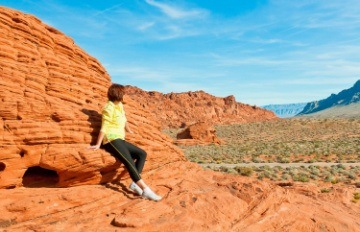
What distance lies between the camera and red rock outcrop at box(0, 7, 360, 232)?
7609 millimetres

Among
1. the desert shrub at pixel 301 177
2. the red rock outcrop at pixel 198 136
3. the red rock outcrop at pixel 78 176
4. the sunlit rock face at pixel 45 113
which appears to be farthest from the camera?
the red rock outcrop at pixel 198 136

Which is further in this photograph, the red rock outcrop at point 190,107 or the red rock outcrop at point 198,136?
the red rock outcrop at point 190,107

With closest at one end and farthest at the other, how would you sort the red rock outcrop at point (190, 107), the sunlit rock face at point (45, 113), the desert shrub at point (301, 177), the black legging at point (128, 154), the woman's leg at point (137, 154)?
Result: the sunlit rock face at point (45, 113) < the black legging at point (128, 154) < the woman's leg at point (137, 154) < the desert shrub at point (301, 177) < the red rock outcrop at point (190, 107)

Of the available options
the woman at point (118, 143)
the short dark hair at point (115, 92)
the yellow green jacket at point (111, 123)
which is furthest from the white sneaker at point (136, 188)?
the short dark hair at point (115, 92)

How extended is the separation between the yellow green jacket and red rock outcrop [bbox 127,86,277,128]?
132741mm

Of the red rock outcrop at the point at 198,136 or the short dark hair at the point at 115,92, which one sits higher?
the short dark hair at the point at 115,92

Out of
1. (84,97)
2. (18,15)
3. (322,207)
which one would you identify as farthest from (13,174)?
(322,207)

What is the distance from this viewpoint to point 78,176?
27.8 ft

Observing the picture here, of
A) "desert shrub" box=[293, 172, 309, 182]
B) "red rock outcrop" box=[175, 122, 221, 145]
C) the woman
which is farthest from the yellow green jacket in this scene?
"red rock outcrop" box=[175, 122, 221, 145]

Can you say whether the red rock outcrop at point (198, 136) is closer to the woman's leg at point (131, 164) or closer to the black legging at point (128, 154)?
the black legging at point (128, 154)

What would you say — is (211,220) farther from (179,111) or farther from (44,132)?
(179,111)

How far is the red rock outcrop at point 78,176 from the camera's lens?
7.61m

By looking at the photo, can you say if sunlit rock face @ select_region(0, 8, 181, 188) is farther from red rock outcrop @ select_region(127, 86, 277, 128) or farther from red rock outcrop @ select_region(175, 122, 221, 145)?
red rock outcrop @ select_region(127, 86, 277, 128)

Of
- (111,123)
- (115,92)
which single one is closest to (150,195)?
(111,123)
